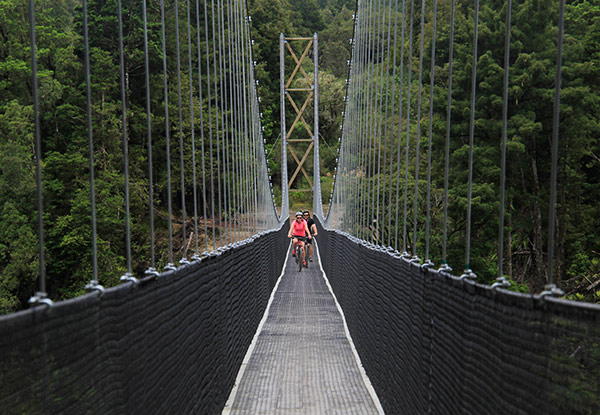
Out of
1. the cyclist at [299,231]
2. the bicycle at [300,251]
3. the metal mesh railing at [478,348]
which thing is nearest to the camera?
the metal mesh railing at [478,348]

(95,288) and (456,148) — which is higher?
(456,148)

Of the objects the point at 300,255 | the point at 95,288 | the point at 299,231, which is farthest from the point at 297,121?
the point at 95,288

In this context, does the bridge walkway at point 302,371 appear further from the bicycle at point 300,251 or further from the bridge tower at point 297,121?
the bridge tower at point 297,121

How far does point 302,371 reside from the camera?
468cm

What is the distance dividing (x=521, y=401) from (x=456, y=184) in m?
17.0

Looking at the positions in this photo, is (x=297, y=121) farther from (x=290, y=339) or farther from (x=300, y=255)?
(x=290, y=339)

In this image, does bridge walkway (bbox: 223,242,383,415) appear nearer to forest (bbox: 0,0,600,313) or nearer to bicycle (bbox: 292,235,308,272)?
bicycle (bbox: 292,235,308,272)

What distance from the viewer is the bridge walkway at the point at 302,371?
3.83 m

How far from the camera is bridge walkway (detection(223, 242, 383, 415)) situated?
12.6ft

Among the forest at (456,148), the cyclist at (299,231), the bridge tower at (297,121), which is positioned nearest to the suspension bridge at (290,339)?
the cyclist at (299,231)

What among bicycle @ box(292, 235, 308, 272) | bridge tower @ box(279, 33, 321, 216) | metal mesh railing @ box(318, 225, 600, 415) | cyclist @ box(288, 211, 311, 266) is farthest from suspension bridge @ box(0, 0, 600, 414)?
bridge tower @ box(279, 33, 321, 216)

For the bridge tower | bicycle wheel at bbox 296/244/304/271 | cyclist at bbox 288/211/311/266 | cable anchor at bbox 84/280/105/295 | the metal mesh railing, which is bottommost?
bicycle wheel at bbox 296/244/304/271

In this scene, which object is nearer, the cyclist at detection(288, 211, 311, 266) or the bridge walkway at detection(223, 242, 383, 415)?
the bridge walkway at detection(223, 242, 383, 415)

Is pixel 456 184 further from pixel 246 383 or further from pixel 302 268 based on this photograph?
pixel 246 383
